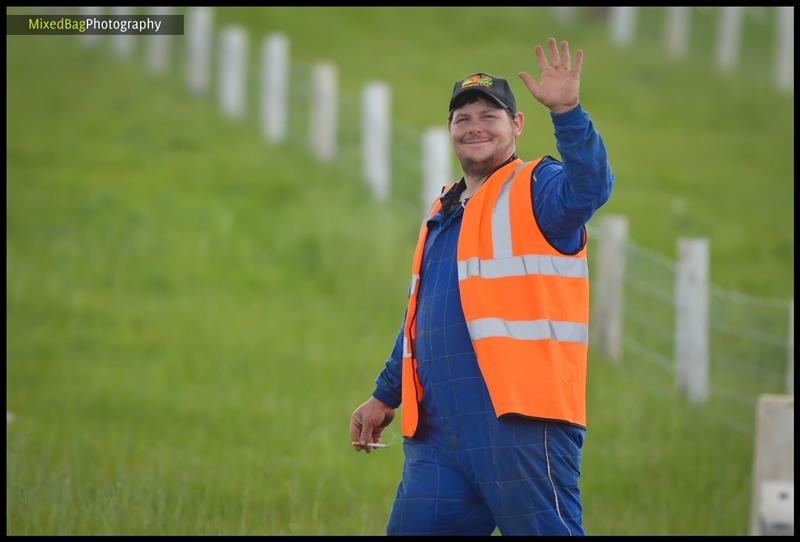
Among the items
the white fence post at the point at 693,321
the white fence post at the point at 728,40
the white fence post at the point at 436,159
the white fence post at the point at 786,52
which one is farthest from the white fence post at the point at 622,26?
the white fence post at the point at 693,321

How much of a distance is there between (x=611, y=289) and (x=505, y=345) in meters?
7.67

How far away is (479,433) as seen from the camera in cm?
452

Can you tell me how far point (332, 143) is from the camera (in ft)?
59.8

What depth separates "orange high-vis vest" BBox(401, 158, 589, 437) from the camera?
174 inches

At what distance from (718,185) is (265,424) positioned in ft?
39.4

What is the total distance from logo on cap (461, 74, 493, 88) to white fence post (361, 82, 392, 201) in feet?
38.5

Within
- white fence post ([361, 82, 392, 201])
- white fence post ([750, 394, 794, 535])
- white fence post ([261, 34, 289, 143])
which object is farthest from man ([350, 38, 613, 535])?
white fence post ([261, 34, 289, 143])

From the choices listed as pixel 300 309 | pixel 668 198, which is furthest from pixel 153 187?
pixel 668 198

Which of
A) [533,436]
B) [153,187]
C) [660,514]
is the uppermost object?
[153,187]

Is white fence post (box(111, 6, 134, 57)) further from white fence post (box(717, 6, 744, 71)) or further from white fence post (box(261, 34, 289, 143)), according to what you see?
white fence post (box(717, 6, 744, 71))

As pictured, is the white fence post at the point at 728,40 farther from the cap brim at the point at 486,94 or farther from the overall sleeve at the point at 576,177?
the overall sleeve at the point at 576,177

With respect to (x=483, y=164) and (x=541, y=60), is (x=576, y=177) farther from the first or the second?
(x=483, y=164)

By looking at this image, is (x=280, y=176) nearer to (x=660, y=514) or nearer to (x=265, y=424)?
(x=265, y=424)

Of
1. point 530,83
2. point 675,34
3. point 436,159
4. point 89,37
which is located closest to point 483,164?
point 530,83
